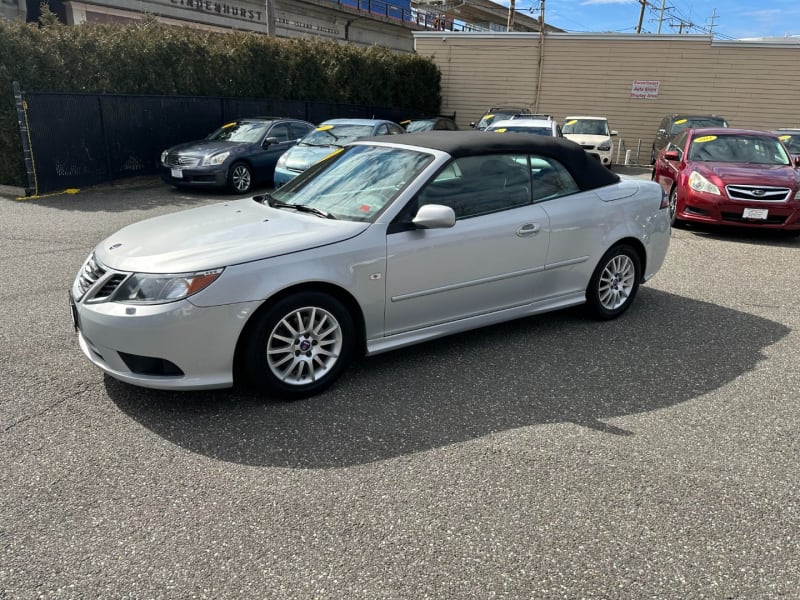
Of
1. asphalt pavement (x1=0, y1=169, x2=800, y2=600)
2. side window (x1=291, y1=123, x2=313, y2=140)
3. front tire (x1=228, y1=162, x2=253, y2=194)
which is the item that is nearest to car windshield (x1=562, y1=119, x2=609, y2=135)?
side window (x1=291, y1=123, x2=313, y2=140)

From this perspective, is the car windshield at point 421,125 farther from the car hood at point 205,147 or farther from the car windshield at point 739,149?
the car windshield at point 739,149

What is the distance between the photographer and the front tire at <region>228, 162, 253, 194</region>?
12.1 meters

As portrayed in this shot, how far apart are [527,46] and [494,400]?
23622mm

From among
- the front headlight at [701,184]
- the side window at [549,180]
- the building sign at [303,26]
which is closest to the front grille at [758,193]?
the front headlight at [701,184]

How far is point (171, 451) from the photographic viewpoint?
10.6 feet

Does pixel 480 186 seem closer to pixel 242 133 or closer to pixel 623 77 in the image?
pixel 242 133

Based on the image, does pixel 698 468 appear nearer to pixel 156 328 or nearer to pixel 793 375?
pixel 793 375

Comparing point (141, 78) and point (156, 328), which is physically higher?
point (141, 78)

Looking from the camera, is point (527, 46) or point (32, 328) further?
point (527, 46)

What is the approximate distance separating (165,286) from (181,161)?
31.1ft

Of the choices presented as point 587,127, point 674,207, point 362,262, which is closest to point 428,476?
point 362,262

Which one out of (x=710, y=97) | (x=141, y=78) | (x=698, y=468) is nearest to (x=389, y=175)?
(x=698, y=468)

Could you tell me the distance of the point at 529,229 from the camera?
4.54 m

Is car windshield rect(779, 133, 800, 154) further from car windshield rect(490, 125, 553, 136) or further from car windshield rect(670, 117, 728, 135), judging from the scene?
car windshield rect(490, 125, 553, 136)
